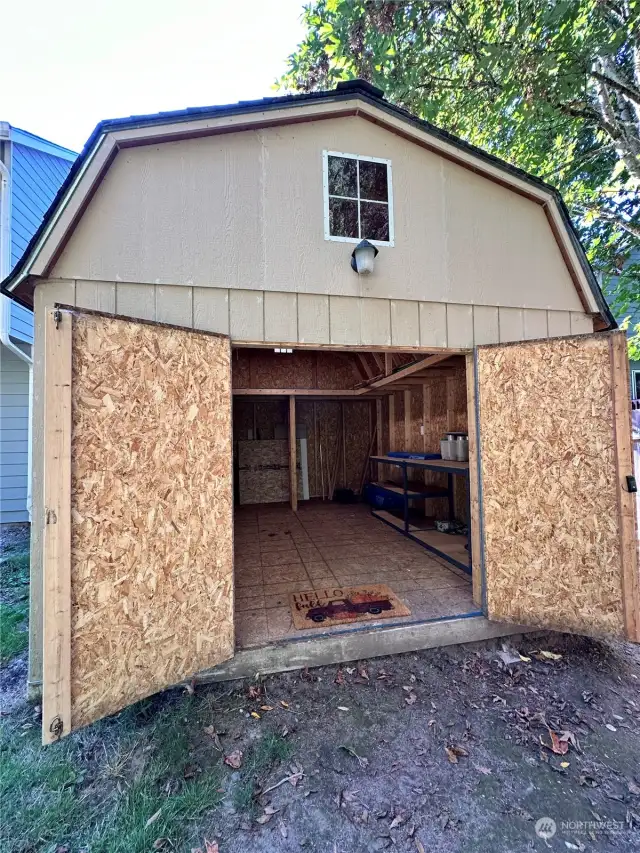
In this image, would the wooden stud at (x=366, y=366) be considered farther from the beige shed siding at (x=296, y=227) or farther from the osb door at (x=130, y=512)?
the osb door at (x=130, y=512)

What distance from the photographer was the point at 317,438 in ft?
29.0

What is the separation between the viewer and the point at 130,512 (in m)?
2.13

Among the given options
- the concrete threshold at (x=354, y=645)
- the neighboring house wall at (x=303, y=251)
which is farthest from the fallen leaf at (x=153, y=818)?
the neighboring house wall at (x=303, y=251)

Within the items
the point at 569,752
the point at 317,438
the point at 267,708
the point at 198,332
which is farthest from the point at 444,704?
the point at 317,438

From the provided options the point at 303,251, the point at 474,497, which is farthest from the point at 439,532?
the point at 303,251

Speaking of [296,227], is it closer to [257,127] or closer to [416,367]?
[257,127]

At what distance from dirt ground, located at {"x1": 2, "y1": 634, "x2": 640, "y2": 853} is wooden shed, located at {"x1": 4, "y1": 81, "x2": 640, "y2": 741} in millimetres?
245

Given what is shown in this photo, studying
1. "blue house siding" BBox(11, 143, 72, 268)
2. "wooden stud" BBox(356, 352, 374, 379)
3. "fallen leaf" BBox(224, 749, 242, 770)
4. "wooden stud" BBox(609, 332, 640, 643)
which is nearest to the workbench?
"wooden stud" BBox(609, 332, 640, 643)

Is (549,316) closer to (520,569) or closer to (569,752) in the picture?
(520,569)

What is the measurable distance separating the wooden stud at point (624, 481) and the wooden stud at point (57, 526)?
369cm

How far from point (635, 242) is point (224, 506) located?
28.7 ft

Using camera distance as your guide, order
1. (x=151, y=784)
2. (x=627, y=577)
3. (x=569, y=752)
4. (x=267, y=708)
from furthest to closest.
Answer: (x=627, y=577)
(x=267, y=708)
(x=569, y=752)
(x=151, y=784)

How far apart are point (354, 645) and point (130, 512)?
1.91 metres

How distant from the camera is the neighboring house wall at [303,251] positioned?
247cm
